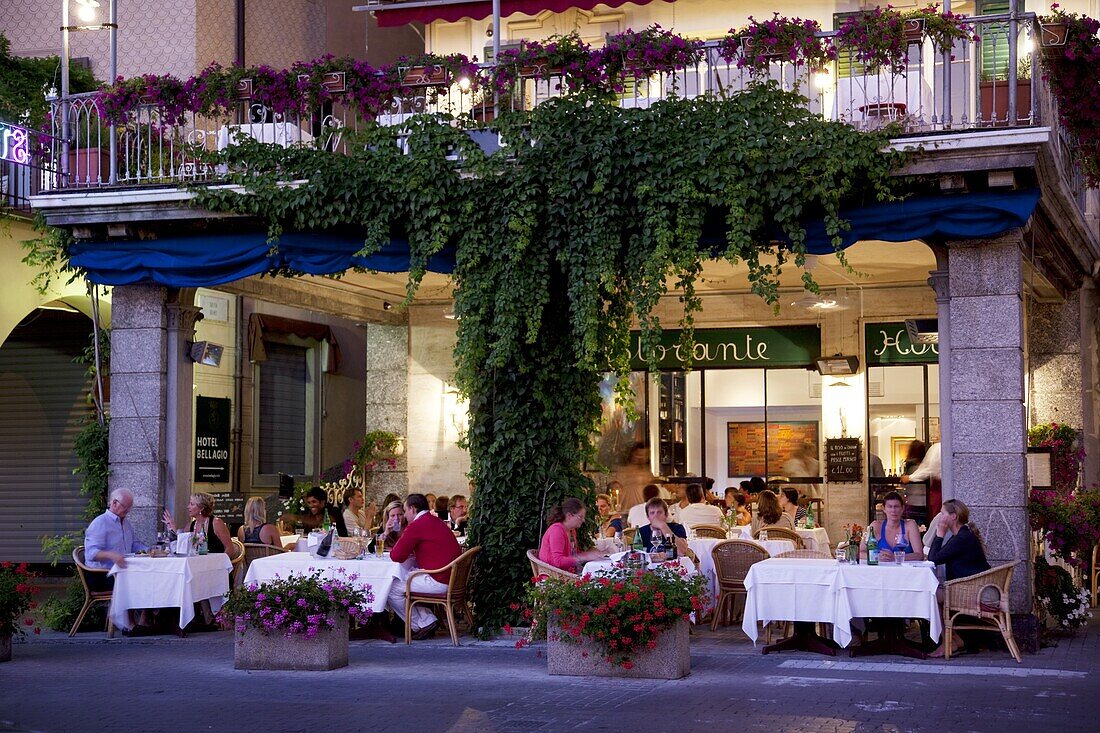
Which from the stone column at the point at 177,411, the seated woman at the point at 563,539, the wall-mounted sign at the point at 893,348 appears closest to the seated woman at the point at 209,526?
the stone column at the point at 177,411

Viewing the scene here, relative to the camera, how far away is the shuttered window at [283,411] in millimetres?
22219

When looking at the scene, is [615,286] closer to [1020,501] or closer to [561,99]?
[561,99]

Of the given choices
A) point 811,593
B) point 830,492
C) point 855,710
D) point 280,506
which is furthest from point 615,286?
point 280,506

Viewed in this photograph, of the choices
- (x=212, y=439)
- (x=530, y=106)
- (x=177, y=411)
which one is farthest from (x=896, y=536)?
(x=212, y=439)

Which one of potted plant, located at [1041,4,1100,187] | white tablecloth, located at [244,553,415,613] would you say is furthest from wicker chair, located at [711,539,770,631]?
potted plant, located at [1041,4,1100,187]

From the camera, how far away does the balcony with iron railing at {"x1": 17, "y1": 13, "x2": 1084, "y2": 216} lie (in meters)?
12.2

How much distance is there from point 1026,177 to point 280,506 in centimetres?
1377

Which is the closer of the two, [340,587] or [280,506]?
[340,587]

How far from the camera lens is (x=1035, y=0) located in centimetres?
1716

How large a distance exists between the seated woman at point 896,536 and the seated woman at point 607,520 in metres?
3.26

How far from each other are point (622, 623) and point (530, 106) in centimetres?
590

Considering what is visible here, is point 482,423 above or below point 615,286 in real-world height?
below

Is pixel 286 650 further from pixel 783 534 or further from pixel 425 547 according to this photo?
pixel 783 534

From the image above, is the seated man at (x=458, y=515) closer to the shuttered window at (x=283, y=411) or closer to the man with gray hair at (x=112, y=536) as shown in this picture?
the man with gray hair at (x=112, y=536)
